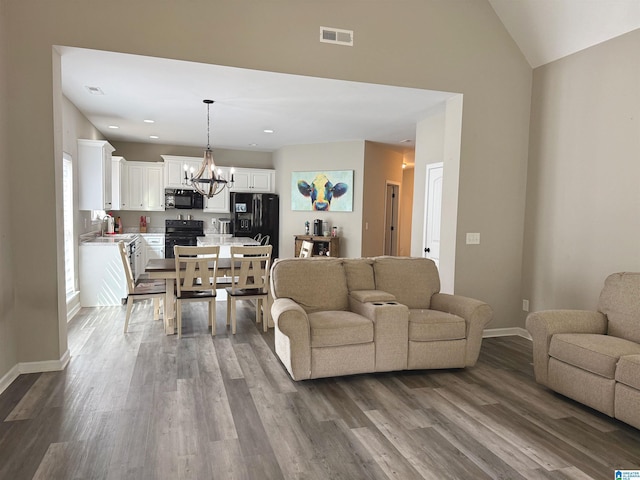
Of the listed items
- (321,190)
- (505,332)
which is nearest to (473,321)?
(505,332)

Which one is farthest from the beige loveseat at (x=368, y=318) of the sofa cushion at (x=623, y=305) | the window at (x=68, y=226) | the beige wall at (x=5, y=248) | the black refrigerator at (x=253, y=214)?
the black refrigerator at (x=253, y=214)

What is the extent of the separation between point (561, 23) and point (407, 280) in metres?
2.92

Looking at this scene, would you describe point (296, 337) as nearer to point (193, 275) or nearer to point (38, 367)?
point (193, 275)

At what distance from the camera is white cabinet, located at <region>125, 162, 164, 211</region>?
27.7ft

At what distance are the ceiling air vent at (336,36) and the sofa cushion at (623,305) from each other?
320cm

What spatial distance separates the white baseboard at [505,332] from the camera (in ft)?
15.8

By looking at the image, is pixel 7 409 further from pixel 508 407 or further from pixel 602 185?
pixel 602 185

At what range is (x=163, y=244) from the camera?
846cm

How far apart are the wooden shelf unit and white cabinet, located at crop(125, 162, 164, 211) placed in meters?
3.05

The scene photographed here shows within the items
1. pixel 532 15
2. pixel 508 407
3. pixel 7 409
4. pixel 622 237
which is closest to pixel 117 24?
pixel 7 409

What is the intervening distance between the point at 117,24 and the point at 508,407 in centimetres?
436

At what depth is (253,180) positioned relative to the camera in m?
9.27

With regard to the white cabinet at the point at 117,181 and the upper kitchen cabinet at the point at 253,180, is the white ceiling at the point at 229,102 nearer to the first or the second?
the white cabinet at the point at 117,181

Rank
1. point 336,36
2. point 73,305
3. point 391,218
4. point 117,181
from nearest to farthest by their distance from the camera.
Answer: point 336,36
point 73,305
point 117,181
point 391,218
